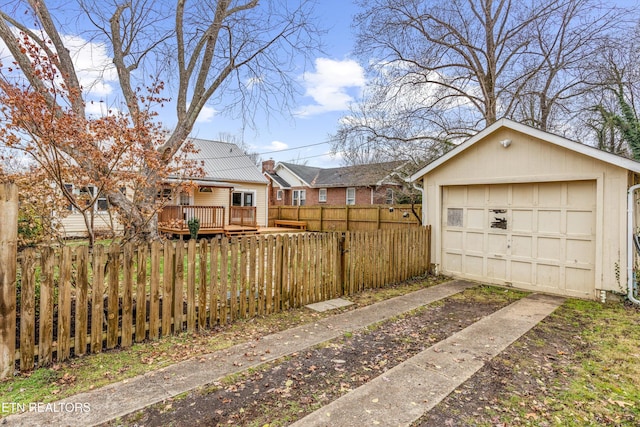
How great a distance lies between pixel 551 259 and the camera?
23.5 ft

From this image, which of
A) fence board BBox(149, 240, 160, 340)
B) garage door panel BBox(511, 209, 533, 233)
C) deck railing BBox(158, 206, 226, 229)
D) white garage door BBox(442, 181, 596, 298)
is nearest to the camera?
fence board BBox(149, 240, 160, 340)

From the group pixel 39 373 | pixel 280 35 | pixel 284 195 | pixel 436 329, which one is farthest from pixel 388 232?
pixel 284 195

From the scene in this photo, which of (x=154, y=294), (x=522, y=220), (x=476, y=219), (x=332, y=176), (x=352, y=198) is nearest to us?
(x=154, y=294)

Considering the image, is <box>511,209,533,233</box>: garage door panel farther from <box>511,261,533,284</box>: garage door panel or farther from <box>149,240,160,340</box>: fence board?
<box>149,240,160,340</box>: fence board

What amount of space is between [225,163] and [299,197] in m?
9.81

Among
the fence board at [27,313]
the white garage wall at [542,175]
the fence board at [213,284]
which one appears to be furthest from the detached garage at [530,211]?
the fence board at [27,313]

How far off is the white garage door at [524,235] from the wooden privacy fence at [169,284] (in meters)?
2.06

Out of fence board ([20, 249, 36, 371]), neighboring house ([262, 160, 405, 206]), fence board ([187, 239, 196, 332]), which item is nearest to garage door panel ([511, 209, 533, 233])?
fence board ([187, 239, 196, 332])

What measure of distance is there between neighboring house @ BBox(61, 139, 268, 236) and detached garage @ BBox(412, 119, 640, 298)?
36.2 ft

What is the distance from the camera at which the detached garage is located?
6.34 m

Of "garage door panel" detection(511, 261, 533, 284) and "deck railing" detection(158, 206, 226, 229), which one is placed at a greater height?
"deck railing" detection(158, 206, 226, 229)

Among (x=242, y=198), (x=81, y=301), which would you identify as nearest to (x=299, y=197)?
(x=242, y=198)

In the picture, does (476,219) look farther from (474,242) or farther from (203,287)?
(203,287)

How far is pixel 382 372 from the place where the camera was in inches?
142
